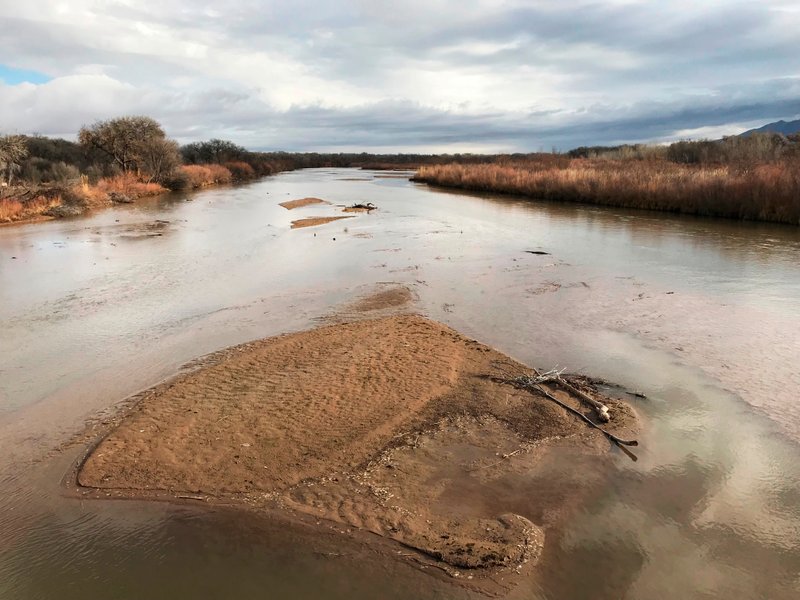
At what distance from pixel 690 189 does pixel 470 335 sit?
18254 millimetres

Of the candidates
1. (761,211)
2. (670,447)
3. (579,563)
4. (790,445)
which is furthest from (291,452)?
(761,211)

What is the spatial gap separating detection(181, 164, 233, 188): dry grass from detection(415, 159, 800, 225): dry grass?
2482 centimetres

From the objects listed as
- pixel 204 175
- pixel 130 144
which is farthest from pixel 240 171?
pixel 130 144

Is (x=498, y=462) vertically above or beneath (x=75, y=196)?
beneath

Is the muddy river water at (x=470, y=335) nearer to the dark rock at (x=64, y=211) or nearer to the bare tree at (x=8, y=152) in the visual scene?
the dark rock at (x=64, y=211)

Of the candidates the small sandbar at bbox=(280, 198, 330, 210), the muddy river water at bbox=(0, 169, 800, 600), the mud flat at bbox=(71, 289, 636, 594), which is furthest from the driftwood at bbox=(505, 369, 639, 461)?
the small sandbar at bbox=(280, 198, 330, 210)

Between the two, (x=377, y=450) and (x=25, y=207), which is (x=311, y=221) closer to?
(x=25, y=207)

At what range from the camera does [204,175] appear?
47500 mm

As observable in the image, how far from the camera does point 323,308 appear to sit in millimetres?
9867

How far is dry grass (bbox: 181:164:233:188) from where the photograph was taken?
43628 mm

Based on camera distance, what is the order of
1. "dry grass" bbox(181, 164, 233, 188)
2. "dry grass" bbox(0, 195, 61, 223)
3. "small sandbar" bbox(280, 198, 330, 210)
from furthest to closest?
"dry grass" bbox(181, 164, 233, 188), "small sandbar" bbox(280, 198, 330, 210), "dry grass" bbox(0, 195, 61, 223)

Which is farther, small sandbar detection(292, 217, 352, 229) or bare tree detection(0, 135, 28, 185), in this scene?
bare tree detection(0, 135, 28, 185)

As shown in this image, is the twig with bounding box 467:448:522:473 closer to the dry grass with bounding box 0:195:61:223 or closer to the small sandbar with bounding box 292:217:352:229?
the small sandbar with bounding box 292:217:352:229

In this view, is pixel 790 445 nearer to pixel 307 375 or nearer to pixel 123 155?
pixel 307 375
